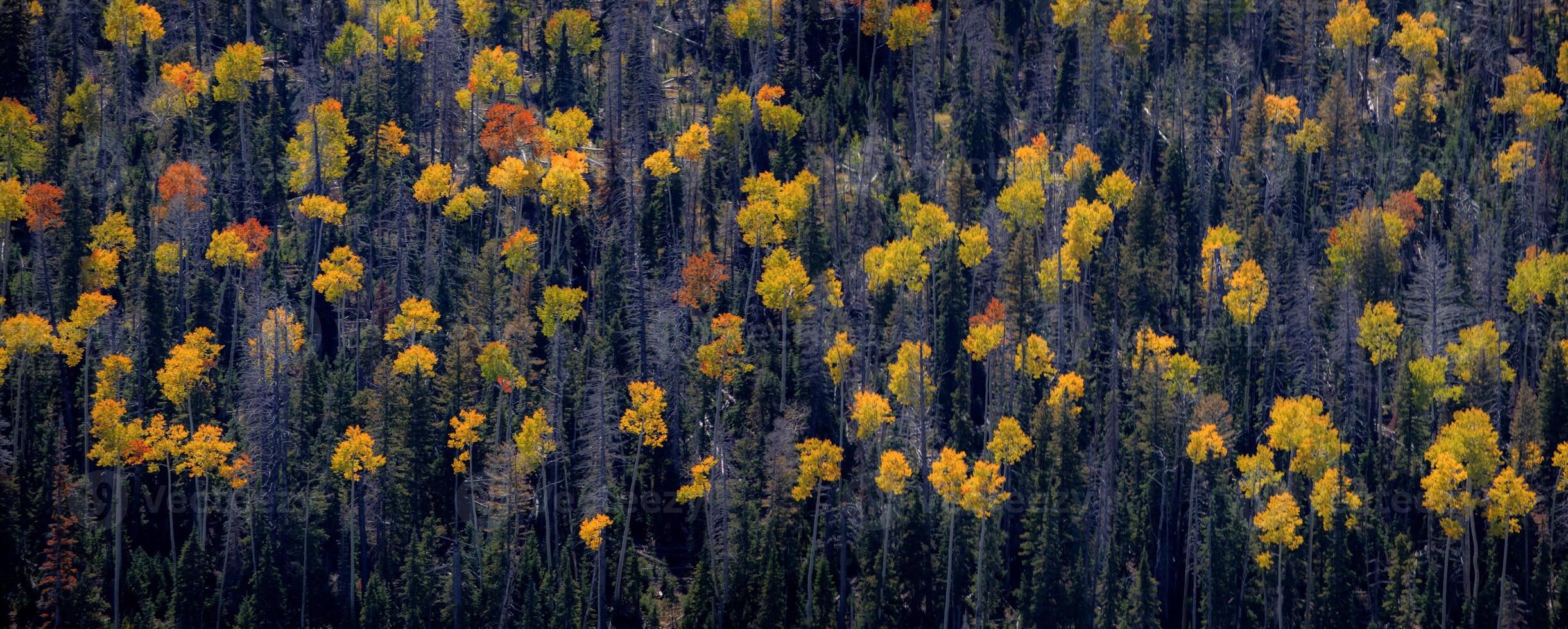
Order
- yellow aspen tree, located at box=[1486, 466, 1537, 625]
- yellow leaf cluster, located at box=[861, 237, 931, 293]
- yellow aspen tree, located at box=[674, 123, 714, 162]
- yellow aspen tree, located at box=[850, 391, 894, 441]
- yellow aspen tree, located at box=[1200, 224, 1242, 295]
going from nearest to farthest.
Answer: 1. yellow aspen tree, located at box=[1486, 466, 1537, 625]
2. yellow aspen tree, located at box=[850, 391, 894, 441]
3. yellow leaf cluster, located at box=[861, 237, 931, 293]
4. yellow aspen tree, located at box=[1200, 224, 1242, 295]
5. yellow aspen tree, located at box=[674, 123, 714, 162]

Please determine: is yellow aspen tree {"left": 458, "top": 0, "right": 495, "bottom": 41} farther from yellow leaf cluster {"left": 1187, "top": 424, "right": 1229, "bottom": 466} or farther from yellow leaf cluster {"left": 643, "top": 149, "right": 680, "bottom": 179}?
yellow leaf cluster {"left": 1187, "top": 424, "right": 1229, "bottom": 466}

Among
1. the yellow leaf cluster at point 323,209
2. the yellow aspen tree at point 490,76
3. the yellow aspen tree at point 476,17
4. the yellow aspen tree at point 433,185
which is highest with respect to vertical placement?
the yellow aspen tree at point 476,17

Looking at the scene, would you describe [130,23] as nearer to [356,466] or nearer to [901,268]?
[356,466]

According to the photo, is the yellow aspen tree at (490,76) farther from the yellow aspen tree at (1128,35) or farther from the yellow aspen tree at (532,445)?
the yellow aspen tree at (1128,35)

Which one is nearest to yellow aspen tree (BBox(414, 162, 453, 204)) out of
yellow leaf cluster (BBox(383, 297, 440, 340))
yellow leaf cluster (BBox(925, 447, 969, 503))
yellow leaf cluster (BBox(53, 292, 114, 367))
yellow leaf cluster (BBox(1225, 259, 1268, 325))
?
yellow leaf cluster (BBox(383, 297, 440, 340))

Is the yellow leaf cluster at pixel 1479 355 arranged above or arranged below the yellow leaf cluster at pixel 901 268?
below

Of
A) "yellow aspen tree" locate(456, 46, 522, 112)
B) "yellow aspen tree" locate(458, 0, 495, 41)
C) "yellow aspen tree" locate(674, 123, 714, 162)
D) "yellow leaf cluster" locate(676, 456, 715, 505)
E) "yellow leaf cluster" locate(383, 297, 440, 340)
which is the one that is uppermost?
"yellow aspen tree" locate(458, 0, 495, 41)

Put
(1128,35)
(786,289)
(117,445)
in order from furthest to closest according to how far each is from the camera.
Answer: (1128,35), (786,289), (117,445)

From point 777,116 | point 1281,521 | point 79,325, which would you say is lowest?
point 1281,521

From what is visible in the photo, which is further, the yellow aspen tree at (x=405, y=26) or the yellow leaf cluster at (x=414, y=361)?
the yellow aspen tree at (x=405, y=26)

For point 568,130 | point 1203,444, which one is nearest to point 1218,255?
point 1203,444

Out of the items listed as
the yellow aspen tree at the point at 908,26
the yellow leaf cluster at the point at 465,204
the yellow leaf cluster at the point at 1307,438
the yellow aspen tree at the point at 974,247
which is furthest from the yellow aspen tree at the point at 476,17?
the yellow leaf cluster at the point at 1307,438
